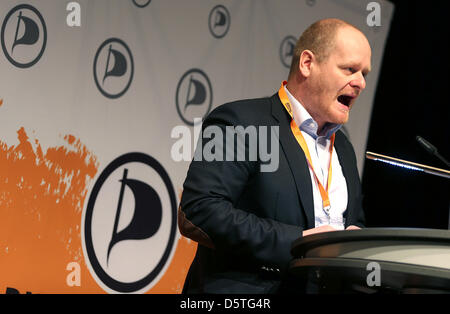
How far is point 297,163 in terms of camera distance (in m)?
1.97

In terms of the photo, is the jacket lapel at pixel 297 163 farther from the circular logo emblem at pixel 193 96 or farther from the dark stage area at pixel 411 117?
the dark stage area at pixel 411 117

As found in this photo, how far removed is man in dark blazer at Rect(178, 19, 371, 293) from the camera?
5.85 ft

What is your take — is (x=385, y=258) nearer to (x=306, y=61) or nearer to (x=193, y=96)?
(x=306, y=61)

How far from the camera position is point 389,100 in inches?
167

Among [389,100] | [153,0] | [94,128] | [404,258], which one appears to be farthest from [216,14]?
[404,258]

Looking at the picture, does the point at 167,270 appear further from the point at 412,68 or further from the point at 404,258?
the point at 412,68

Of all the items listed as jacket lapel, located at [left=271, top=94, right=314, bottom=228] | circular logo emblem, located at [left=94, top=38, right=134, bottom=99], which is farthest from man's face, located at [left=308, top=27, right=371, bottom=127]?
circular logo emblem, located at [left=94, top=38, right=134, bottom=99]

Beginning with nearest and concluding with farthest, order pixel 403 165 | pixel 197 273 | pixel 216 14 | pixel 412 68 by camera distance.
A: 1. pixel 403 165
2. pixel 197 273
3. pixel 216 14
4. pixel 412 68

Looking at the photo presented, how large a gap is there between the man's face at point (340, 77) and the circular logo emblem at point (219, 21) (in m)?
1.13

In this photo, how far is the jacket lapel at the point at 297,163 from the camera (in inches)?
75.3

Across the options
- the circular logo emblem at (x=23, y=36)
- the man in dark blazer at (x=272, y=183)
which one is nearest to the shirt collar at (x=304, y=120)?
the man in dark blazer at (x=272, y=183)

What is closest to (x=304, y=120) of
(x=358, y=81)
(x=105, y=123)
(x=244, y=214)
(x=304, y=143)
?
(x=304, y=143)

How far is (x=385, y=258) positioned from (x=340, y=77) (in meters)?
0.91

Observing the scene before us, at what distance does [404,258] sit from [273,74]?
226 centimetres
